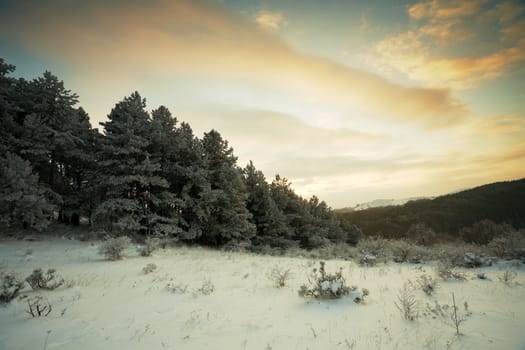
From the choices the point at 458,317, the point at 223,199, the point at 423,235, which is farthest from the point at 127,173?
the point at 423,235

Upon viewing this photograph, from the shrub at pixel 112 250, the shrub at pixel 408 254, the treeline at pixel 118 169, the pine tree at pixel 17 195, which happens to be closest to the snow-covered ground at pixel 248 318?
the shrub at pixel 112 250

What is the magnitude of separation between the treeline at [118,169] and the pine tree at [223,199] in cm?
9

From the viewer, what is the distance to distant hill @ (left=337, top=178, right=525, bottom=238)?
84.7 metres

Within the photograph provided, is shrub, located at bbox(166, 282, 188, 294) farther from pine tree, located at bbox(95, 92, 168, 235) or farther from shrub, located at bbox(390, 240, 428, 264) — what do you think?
pine tree, located at bbox(95, 92, 168, 235)

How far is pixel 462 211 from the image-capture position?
95688 mm

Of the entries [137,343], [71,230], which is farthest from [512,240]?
[71,230]

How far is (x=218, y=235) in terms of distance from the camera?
76.4 ft

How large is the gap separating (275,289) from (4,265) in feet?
36.7

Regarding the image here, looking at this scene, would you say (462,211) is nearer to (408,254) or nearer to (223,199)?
(408,254)

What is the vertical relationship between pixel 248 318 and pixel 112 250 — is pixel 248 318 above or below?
below

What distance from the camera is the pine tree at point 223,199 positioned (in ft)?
69.3

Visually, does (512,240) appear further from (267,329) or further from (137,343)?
(137,343)

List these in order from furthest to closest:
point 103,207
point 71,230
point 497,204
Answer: point 497,204 < point 71,230 < point 103,207

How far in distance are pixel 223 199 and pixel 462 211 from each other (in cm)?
11343
